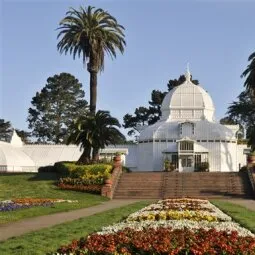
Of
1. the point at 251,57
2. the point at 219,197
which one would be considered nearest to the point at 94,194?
the point at 219,197

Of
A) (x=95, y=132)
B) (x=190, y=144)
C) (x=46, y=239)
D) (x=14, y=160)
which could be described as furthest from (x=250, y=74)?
(x=46, y=239)

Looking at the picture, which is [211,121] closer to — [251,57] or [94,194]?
[251,57]

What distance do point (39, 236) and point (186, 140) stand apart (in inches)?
1600

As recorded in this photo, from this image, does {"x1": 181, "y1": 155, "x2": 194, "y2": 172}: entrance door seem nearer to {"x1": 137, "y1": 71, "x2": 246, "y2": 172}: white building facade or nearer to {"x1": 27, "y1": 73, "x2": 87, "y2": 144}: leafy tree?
{"x1": 137, "y1": 71, "x2": 246, "y2": 172}: white building facade

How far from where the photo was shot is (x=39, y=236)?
41.1 feet

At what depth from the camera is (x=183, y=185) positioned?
1518 inches

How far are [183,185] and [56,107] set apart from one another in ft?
191

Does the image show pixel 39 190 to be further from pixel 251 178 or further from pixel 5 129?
pixel 5 129

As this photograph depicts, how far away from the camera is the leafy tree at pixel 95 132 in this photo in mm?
42794

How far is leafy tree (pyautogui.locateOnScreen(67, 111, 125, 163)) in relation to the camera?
42794 mm

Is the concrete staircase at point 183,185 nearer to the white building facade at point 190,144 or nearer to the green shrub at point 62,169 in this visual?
the green shrub at point 62,169

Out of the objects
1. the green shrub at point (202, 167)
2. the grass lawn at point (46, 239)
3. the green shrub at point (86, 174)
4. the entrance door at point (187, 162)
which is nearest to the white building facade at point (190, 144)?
the entrance door at point (187, 162)

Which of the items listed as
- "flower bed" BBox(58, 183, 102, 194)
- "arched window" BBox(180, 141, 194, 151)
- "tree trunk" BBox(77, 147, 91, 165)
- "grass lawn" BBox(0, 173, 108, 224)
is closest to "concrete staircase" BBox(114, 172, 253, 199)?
"flower bed" BBox(58, 183, 102, 194)

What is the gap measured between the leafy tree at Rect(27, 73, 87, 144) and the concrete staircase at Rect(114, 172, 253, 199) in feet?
168
